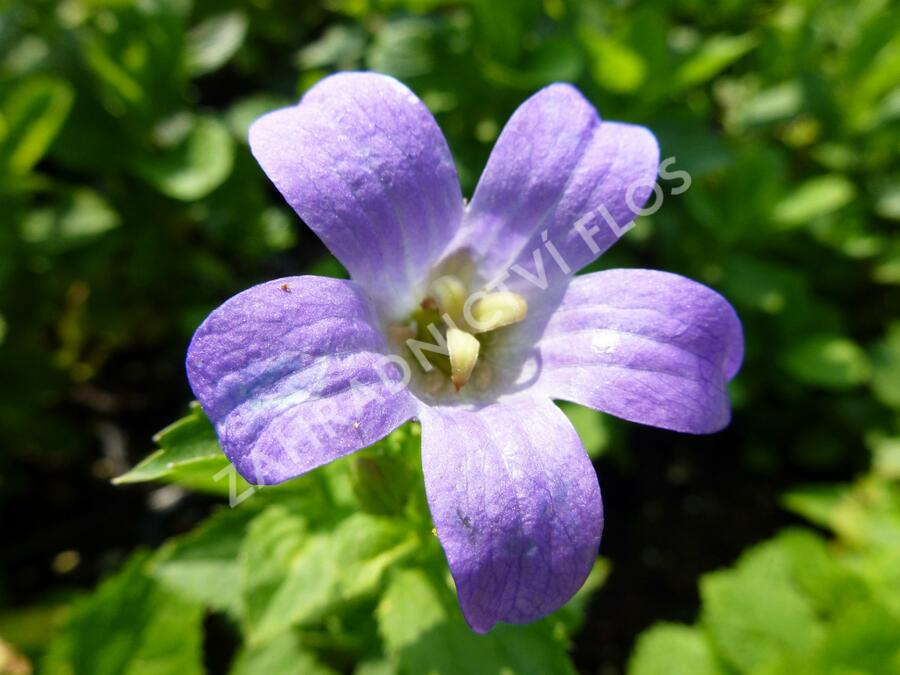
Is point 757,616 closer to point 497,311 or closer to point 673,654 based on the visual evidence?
point 673,654

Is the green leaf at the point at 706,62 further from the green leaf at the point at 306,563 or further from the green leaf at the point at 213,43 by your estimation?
the green leaf at the point at 306,563

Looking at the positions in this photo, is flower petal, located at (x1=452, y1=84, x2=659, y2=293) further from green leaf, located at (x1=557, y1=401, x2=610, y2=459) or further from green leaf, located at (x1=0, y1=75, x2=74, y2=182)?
green leaf, located at (x1=0, y1=75, x2=74, y2=182)

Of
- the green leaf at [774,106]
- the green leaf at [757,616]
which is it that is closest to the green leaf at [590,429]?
the green leaf at [757,616]

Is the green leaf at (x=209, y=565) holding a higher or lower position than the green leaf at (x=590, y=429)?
higher

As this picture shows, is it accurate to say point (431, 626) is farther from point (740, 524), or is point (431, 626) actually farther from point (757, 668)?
point (740, 524)

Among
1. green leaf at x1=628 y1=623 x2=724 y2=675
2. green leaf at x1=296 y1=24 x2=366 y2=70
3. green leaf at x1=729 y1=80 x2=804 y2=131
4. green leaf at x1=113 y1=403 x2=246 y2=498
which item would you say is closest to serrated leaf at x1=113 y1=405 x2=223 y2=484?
green leaf at x1=113 y1=403 x2=246 y2=498

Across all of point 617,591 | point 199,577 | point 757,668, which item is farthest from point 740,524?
point 199,577
